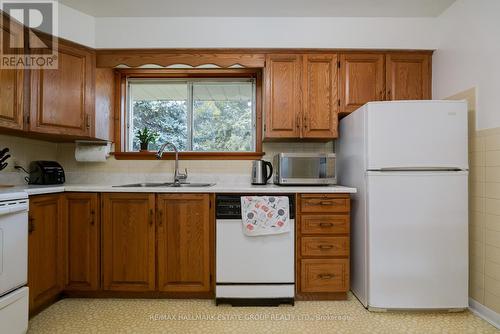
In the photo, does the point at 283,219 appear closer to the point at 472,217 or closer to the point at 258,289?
the point at 258,289

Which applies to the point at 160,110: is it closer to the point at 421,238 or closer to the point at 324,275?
the point at 324,275

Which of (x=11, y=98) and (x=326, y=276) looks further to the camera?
(x=326, y=276)

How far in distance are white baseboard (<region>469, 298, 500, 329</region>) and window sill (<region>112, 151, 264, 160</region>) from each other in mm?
2048

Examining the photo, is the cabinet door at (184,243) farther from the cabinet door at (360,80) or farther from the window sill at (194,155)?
the cabinet door at (360,80)

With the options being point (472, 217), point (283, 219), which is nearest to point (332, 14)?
point (283, 219)

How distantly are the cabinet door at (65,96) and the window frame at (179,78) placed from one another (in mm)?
340

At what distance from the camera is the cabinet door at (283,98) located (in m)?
2.27

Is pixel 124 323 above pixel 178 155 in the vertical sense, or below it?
below

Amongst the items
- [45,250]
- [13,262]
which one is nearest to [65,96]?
[45,250]

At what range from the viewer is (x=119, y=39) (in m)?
2.28


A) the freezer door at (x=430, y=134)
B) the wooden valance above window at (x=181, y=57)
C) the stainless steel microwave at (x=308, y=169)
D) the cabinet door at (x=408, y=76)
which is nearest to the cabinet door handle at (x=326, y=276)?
the stainless steel microwave at (x=308, y=169)

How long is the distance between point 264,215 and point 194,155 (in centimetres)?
106

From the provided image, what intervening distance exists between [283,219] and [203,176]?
1.04m

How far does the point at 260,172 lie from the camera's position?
2.33 meters
